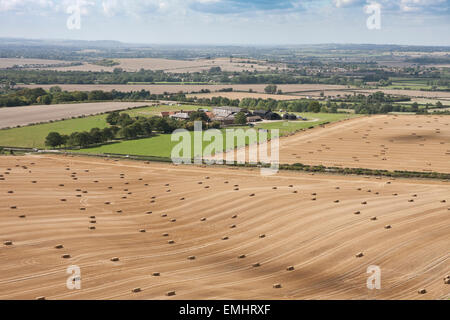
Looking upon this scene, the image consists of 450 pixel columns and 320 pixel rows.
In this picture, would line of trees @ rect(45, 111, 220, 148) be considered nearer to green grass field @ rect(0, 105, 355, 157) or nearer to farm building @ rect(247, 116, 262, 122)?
green grass field @ rect(0, 105, 355, 157)

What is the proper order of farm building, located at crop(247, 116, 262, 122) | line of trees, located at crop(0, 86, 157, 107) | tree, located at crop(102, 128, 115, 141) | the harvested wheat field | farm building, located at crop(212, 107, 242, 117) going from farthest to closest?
line of trees, located at crop(0, 86, 157, 107), farm building, located at crop(212, 107, 242, 117), farm building, located at crop(247, 116, 262, 122), tree, located at crop(102, 128, 115, 141), the harvested wheat field

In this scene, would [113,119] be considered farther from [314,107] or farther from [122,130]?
[314,107]

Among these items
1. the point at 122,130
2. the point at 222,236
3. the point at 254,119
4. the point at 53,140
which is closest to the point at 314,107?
the point at 254,119

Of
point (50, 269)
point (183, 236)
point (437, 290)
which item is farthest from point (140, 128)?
point (437, 290)

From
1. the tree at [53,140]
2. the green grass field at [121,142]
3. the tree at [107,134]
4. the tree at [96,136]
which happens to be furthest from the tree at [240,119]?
the tree at [53,140]

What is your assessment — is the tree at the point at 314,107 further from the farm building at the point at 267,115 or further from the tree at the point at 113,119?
the tree at the point at 113,119

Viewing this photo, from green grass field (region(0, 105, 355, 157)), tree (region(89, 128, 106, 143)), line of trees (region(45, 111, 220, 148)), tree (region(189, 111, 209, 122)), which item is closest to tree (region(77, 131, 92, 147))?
line of trees (region(45, 111, 220, 148))
